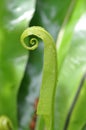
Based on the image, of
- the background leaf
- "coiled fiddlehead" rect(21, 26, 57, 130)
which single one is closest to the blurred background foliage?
the background leaf

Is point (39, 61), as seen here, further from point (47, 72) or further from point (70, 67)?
point (47, 72)

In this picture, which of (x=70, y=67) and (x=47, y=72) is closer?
(x=47, y=72)

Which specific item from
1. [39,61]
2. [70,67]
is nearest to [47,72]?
[70,67]

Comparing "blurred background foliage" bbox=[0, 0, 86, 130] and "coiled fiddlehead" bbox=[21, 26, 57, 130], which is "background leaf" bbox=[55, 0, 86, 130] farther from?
"coiled fiddlehead" bbox=[21, 26, 57, 130]

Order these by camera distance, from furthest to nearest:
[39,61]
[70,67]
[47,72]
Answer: [39,61] < [70,67] < [47,72]

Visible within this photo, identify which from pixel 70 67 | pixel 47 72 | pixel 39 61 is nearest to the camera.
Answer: pixel 47 72
